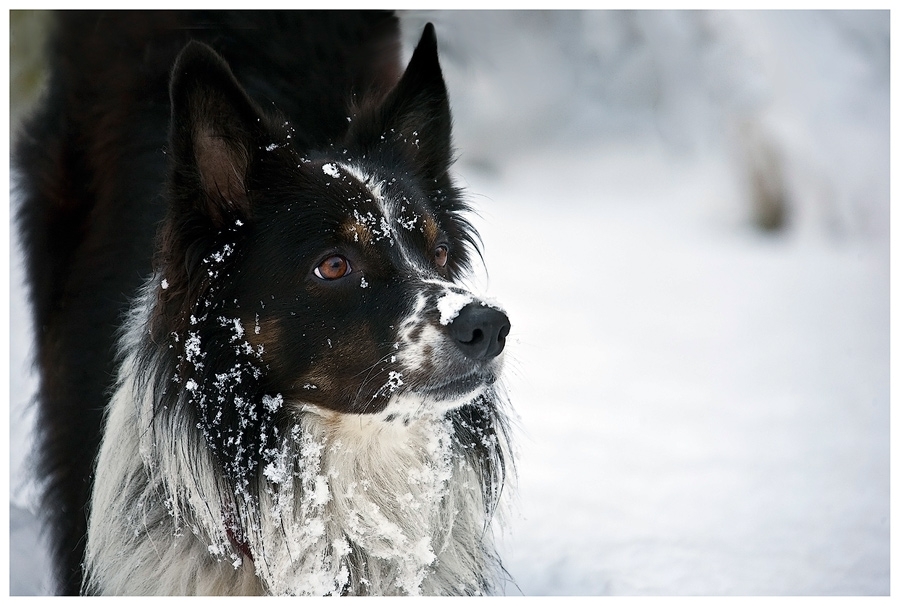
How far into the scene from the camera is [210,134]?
1.95 m

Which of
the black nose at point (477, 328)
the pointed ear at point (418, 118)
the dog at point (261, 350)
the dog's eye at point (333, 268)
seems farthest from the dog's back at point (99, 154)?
the black nose at point (477, 328)

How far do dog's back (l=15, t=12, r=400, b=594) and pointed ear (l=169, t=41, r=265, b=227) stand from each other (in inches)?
27.5

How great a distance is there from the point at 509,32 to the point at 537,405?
70.2 inches

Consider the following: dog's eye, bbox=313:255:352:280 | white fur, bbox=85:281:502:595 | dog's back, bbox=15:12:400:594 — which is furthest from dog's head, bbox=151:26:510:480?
dog's back, bbox=15:12:400:594

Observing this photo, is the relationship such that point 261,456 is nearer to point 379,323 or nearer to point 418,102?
point 379,323

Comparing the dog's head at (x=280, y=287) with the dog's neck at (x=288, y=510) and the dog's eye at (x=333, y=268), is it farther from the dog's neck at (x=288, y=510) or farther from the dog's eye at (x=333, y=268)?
the dog's neck at (x=288, y=510)

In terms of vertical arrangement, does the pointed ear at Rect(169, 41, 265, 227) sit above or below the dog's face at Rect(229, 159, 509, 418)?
above

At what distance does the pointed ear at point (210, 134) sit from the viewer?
1874 mm

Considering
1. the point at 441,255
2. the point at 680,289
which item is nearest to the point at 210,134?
the point at 441,255

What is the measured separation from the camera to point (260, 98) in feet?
8.97

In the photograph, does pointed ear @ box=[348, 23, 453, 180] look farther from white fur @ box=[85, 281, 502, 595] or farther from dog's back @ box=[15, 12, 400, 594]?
white fur @ box=[85, 281, 502, 595]

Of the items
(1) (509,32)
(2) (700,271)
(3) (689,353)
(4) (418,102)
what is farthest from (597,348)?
(4) (418,102)

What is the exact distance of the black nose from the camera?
1.82 metres

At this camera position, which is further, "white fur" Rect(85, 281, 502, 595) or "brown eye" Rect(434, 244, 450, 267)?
"brown eye" Rect(434, 244, 450, 267)
